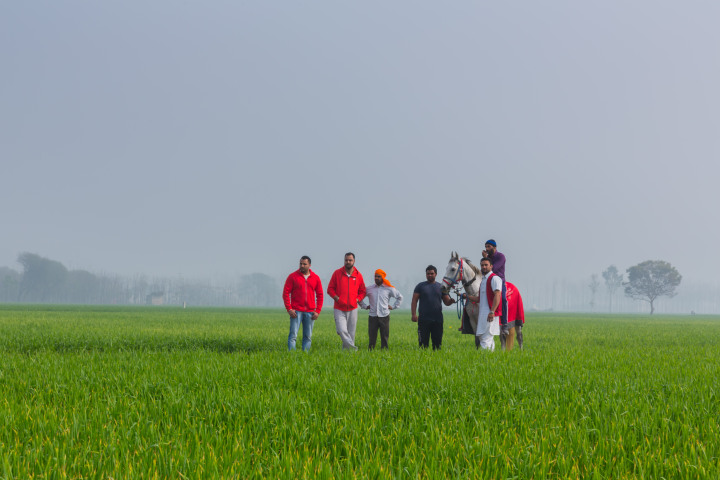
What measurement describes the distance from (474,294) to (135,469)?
851cm

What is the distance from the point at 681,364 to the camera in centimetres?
990

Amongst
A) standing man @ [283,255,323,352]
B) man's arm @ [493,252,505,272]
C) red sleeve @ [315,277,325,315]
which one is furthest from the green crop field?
red sleeve @ [315,277,325,315]

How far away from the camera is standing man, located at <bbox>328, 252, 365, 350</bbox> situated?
38.7 ft

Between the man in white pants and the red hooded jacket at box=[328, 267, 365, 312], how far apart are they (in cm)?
265

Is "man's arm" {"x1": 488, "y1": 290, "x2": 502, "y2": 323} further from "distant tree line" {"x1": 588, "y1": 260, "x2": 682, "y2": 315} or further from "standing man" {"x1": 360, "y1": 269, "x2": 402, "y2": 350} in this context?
"distant tree line" {"x1": 588, "y1": 260, "x2": 682, "y2": 315}

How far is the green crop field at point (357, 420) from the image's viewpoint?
3.98m

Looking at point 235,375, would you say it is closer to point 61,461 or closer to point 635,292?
point 61,461

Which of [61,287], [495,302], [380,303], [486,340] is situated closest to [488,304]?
[495,302]

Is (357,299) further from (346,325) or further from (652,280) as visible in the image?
(652,280)

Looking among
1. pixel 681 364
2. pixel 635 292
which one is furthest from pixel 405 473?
pixel 635 292

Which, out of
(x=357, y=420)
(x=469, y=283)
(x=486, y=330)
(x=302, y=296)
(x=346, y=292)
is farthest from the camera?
(x=346, y=292)

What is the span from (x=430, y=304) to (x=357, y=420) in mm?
6584

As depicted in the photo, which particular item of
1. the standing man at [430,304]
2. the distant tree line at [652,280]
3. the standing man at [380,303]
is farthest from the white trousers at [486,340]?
the distant tree line at [652,280]

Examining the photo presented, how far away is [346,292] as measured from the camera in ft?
38.7
